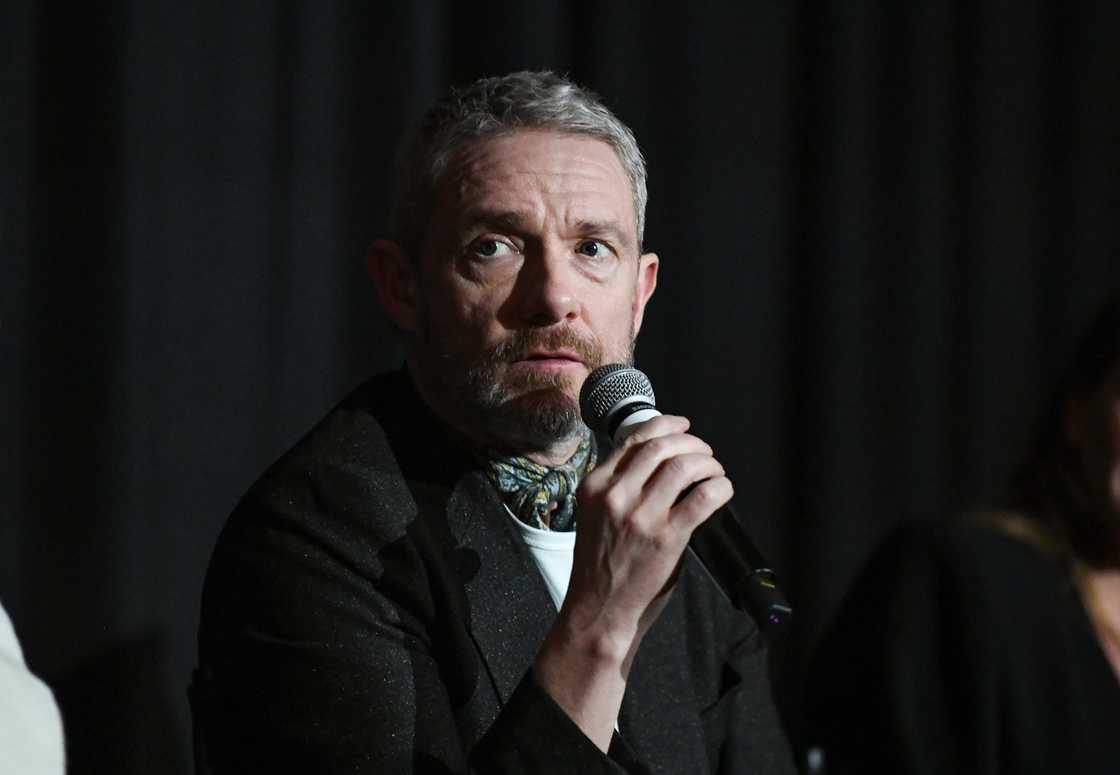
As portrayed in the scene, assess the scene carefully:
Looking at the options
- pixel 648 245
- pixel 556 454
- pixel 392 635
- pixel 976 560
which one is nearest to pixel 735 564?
pixel 976 560

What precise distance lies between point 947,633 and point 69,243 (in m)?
1.43

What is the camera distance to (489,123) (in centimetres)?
172

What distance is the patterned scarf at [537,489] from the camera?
5.45 ft

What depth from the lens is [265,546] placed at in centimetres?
150

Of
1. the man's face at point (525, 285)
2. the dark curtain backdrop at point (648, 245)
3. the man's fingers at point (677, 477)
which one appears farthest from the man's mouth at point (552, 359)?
the dark curtain backdrop at point (648, 245)

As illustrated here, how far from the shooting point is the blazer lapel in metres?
1.53

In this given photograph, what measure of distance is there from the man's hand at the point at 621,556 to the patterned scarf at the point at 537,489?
308 millimetres

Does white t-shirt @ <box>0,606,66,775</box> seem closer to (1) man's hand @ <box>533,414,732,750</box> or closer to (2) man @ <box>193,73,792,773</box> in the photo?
(2) man @ <box>193,73,792,773</box>

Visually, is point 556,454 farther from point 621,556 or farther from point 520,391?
point 621,556

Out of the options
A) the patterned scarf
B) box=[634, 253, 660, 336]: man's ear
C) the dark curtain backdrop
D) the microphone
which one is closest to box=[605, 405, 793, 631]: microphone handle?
the microphone

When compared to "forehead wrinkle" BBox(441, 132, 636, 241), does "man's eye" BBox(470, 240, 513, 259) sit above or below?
below

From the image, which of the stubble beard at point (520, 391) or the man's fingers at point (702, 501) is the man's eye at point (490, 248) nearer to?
the stubble beard at point (520, 391)

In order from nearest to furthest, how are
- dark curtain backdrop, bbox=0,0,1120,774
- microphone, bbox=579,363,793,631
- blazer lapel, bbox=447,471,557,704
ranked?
microphone, bbox=579,363,793,631 → blazer lapel, bbox=447,471,557,704 → dark curtain backdrop, bbox=0,0,1120,774

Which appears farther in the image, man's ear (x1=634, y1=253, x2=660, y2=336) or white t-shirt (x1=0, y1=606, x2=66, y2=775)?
man's ear (x1=634, y1=253, x2=660, y2=336)
